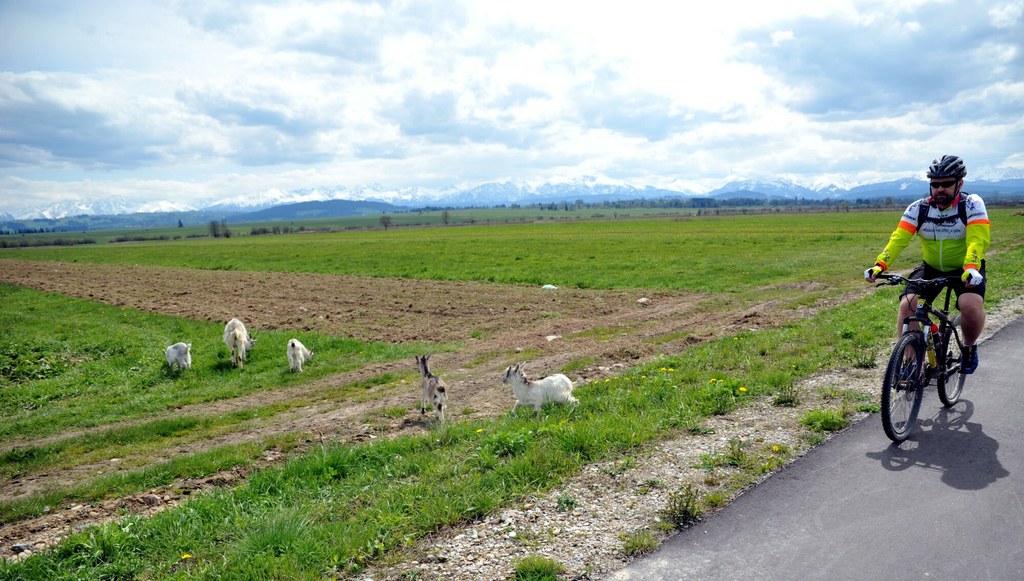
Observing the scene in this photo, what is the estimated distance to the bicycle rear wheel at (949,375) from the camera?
7242 mm

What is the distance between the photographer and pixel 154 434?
33.8ft

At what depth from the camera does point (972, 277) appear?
6.62 m

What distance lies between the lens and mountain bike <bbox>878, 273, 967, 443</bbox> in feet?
21.0

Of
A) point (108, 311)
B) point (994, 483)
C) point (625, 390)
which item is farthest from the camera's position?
point (108, 311)

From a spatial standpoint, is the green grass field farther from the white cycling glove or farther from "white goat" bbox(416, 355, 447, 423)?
the white cycling glove

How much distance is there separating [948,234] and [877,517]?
4.28 meters

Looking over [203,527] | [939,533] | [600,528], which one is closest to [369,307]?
[203,527]

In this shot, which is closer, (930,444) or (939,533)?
(939,533)

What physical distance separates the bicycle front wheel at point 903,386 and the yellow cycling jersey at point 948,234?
1027 millimetres

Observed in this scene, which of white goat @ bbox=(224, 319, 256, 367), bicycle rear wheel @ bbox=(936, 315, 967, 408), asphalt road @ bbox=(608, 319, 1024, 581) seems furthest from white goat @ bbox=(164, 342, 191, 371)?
bicycle rear wheel @ bbox=(936, 315, 967, 408)

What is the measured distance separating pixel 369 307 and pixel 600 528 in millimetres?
19397

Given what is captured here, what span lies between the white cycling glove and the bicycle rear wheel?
2.69 feet

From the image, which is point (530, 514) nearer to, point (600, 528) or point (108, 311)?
point (600, 528)

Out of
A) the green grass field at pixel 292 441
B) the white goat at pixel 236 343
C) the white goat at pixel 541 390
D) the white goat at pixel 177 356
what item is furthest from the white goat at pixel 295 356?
the white goat at pixel 541 390
